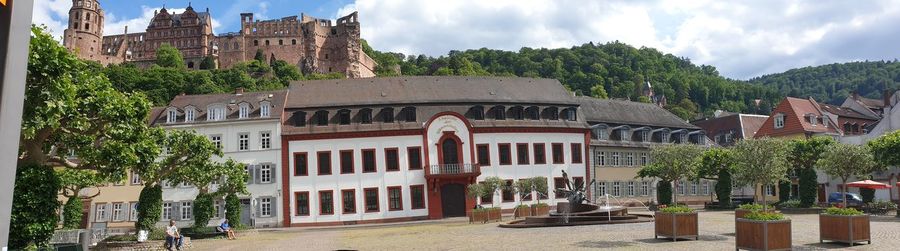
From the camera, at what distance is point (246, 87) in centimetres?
11100

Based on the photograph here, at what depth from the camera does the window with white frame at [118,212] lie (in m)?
46.8

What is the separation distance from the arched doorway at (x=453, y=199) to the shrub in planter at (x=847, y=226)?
29836 mm

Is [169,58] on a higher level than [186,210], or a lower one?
higher

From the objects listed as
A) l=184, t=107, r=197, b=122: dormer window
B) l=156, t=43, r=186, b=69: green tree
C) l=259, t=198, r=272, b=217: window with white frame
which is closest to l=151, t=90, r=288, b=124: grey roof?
l=184, t=107, r=197, b=122: dormer window

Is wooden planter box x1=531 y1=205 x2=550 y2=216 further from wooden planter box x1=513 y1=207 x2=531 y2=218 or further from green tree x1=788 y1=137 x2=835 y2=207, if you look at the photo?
green tree x1=788 y1=137 x2=835 y2=207

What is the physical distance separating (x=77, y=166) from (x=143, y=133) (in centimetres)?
198

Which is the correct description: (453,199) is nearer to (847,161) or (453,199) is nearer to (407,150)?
(407,150)

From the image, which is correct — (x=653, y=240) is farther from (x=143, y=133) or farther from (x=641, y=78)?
(x=641, y=78)

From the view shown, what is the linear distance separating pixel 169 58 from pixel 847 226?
132455 millimetres

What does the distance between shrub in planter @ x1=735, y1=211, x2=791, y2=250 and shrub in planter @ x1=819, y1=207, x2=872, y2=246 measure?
3196 millimetres

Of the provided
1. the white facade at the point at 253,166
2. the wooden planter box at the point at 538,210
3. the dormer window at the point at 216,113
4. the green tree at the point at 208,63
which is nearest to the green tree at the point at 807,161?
the wooden planter box at the point at 538,210

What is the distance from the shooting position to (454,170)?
46.2 m

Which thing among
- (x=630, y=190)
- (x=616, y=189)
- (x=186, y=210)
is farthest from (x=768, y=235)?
(x=186, y=210)

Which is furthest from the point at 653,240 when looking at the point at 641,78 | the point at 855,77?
the point at 855,77
